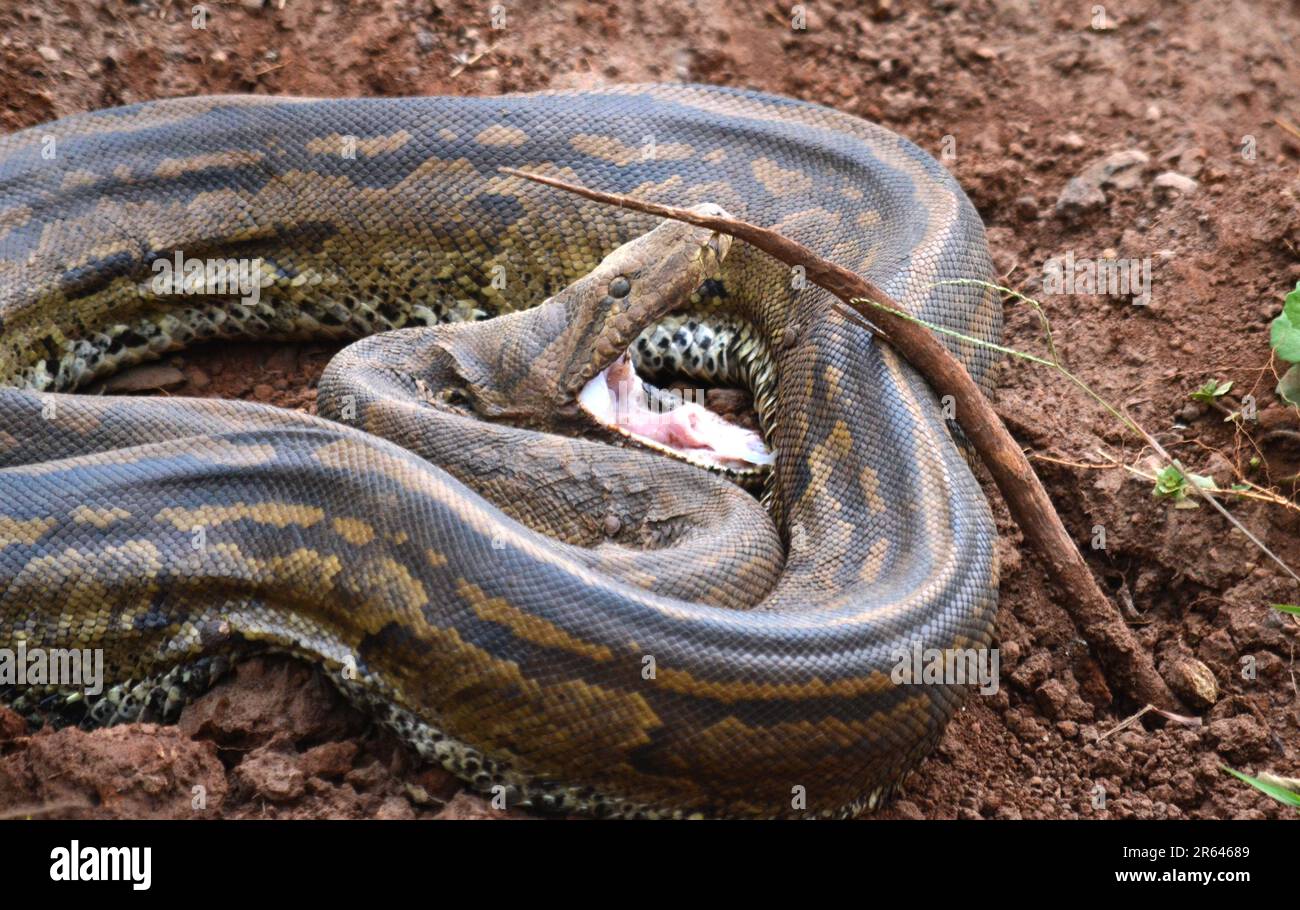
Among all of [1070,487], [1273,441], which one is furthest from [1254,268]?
[1070,487]

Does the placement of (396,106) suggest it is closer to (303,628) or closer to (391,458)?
(391,458)

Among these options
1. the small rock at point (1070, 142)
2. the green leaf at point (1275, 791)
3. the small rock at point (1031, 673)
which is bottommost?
the green leaf at point (1275, 791)

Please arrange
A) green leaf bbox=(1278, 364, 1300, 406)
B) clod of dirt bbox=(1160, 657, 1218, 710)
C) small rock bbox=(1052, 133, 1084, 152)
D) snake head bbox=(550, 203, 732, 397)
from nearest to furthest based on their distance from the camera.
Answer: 1. clod of dirt bbox=(1160, 657, 1218, 710)
2. green leaf bbox=(1278, 364, 1300, 406)
3. snake head bbox=(550, 203, 732, 397)
4. small rock bbox=(1052, 133, 1084, 152)

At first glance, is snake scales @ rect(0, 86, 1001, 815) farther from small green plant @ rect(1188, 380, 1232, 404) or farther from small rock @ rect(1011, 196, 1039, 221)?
small green plant @ rect(1188, 380, 1232, 404)

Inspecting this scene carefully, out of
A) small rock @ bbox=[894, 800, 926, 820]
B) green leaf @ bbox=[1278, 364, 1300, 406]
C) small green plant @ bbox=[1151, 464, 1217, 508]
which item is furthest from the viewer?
green leaf @ bbox=[1278, 364, 1300, 406]

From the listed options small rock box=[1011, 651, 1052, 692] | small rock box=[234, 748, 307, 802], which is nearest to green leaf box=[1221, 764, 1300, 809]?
small rock box=[1011, 651, 1052, 692]

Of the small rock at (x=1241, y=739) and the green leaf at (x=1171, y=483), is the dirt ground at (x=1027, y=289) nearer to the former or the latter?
the small rock at (x=1241, y=739)

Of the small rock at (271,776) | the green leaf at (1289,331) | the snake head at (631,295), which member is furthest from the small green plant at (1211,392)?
the small rock at (271,776)
